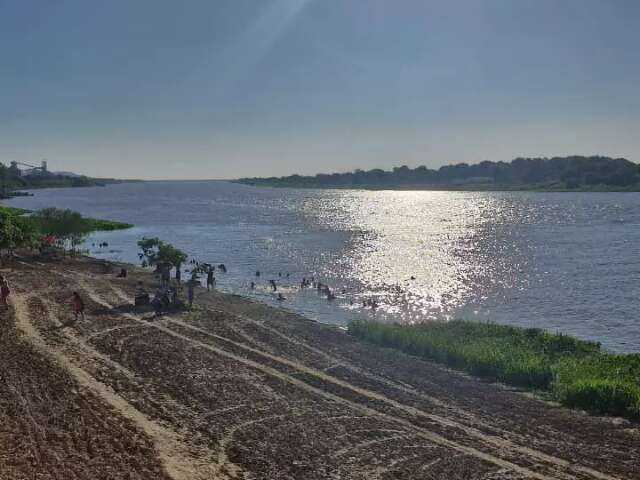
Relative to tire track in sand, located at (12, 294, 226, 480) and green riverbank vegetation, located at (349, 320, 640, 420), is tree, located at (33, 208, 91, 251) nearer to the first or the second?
green riverbank vegetation, located at (349, 320, 640, 420)

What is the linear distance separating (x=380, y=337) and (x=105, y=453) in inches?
848

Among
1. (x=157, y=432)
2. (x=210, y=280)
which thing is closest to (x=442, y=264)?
(x=210, y=280)

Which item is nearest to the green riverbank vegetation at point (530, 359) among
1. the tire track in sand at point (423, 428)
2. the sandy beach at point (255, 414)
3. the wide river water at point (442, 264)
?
→ the sandy beach at point (255, 414)

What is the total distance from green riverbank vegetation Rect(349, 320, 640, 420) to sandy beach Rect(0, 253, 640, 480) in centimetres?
148

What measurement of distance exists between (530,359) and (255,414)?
16075mm

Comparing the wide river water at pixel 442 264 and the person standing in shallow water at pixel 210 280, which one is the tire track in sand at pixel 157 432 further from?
the person standing in shallow water at pixel 210 280

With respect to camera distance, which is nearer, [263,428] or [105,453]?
[105,453]

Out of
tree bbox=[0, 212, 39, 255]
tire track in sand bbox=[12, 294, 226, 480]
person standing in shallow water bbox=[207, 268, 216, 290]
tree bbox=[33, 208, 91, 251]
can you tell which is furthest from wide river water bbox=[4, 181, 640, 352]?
tire track in sand bbox=[12, 294, 226, 480]

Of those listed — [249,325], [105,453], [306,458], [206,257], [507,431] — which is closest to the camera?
[105,453]

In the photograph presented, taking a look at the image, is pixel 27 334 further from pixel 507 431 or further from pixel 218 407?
pixel 507 431

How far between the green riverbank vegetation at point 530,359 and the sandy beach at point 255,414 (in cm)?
148

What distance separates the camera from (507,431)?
787 inches

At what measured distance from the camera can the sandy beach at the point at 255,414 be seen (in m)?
15.7

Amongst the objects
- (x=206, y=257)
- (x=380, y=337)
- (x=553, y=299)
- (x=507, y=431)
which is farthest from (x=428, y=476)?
(x=206, y=257)
